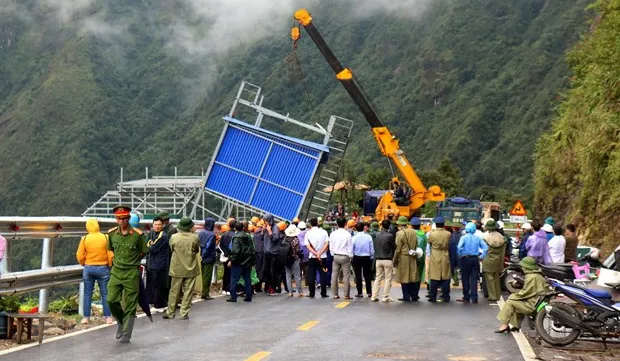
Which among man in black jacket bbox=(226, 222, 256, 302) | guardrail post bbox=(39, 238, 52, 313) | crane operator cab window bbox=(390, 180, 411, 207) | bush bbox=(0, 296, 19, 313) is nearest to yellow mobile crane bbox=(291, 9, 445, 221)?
crane operator cab window bbox=(390, 180, 411, 207)

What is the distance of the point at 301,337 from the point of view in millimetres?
13672

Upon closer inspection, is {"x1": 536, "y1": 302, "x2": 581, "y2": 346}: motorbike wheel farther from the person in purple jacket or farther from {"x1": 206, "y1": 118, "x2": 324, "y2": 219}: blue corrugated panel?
{"x1": 206, "y1": 118, "x2": 324, "y2": 219}: blue corrugated panel

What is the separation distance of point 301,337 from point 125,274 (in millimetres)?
2390

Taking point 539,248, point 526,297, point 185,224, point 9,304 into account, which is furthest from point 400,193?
point 9,304

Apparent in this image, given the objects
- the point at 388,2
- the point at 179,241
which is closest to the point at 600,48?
the point at 179,241

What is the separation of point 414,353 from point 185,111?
94.2 meters

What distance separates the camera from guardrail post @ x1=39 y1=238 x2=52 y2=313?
14961mm

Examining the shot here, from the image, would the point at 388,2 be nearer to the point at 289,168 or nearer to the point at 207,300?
the point at 289,168

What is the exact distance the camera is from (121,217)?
43.8 ft

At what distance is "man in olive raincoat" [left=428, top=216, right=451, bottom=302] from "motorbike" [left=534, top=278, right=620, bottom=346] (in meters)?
6.93

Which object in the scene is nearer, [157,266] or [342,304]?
[157,266]

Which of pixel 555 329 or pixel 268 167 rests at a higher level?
pixel 268 167

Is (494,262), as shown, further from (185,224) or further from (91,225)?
(91,225)

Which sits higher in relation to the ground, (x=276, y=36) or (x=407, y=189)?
(x=276, y=36)
